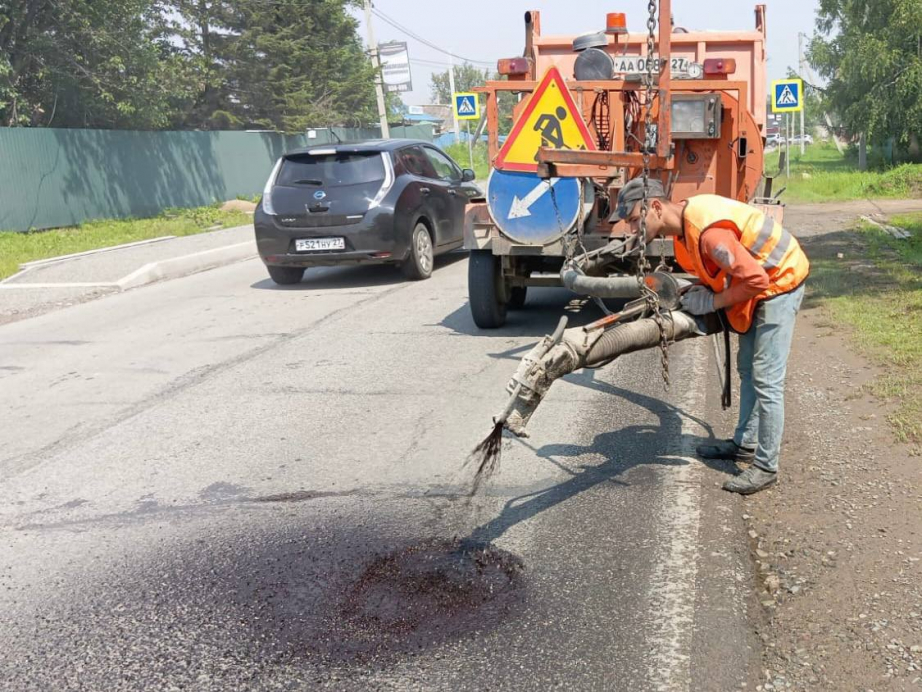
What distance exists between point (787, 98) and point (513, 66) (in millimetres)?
14251

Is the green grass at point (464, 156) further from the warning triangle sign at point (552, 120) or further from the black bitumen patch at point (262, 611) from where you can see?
the black bitumen patch at point (262, 611)

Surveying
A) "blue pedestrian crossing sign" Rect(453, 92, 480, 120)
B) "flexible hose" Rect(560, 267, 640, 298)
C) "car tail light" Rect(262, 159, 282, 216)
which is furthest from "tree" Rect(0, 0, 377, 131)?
"flexible hose" Rect(560, 267, 640, 298)

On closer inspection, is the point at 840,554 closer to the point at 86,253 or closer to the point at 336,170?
the point at 336,170

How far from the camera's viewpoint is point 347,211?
36.1 feet

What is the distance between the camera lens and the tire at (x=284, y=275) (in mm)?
11855

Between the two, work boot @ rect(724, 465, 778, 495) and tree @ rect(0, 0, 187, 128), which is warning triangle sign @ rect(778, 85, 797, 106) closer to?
tree @ rect(0, 0, 187, 128)

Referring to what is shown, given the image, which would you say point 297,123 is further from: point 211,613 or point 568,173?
point 211,613

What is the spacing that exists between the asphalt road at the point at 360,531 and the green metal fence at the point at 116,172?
14.2m

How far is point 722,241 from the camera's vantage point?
4109 millimetres

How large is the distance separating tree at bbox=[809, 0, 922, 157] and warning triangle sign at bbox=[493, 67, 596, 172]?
22.1 metres

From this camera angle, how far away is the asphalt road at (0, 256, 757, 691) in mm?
3121

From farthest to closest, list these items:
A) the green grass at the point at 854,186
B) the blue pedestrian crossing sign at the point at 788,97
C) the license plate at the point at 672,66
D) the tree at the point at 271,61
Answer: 1. the tree at the point at 271,61
2. the green grass at the point at 854,186
3. the blue pedestrian crossing sign at the point at 788,97
4. the license plate at the point at 672,66

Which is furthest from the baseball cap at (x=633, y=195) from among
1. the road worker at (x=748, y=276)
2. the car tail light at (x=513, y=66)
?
the car tail light at (x=513, y=66)

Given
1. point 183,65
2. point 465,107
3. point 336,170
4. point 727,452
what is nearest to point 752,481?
point 727,452
